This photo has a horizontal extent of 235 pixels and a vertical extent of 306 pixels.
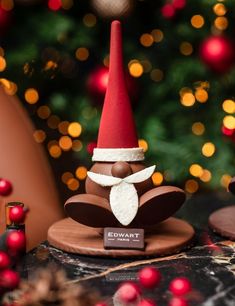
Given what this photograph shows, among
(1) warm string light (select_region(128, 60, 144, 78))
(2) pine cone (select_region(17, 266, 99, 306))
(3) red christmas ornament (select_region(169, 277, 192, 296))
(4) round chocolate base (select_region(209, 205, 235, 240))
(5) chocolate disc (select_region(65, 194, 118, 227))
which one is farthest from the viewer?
(1) warm string light (select_region(128, 60, 144, 78))

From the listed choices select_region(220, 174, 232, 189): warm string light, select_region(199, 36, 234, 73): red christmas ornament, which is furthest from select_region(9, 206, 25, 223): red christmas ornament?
select_region(220, 174, 232, 189): warm string light

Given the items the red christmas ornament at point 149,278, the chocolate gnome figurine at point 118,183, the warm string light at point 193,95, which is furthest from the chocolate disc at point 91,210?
the warm string light at point 193,95

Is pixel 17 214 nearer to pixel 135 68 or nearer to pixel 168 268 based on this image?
pixel 168 268

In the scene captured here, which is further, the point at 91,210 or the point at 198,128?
the point at 198,128

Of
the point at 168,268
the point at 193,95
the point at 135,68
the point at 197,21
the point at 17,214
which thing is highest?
the point at 197,21

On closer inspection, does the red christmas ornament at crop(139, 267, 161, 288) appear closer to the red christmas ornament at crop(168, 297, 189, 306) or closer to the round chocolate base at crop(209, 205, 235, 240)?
the red christmas ornament at crop(168, 297, 189, 306)

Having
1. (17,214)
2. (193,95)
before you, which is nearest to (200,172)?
(193,95)
